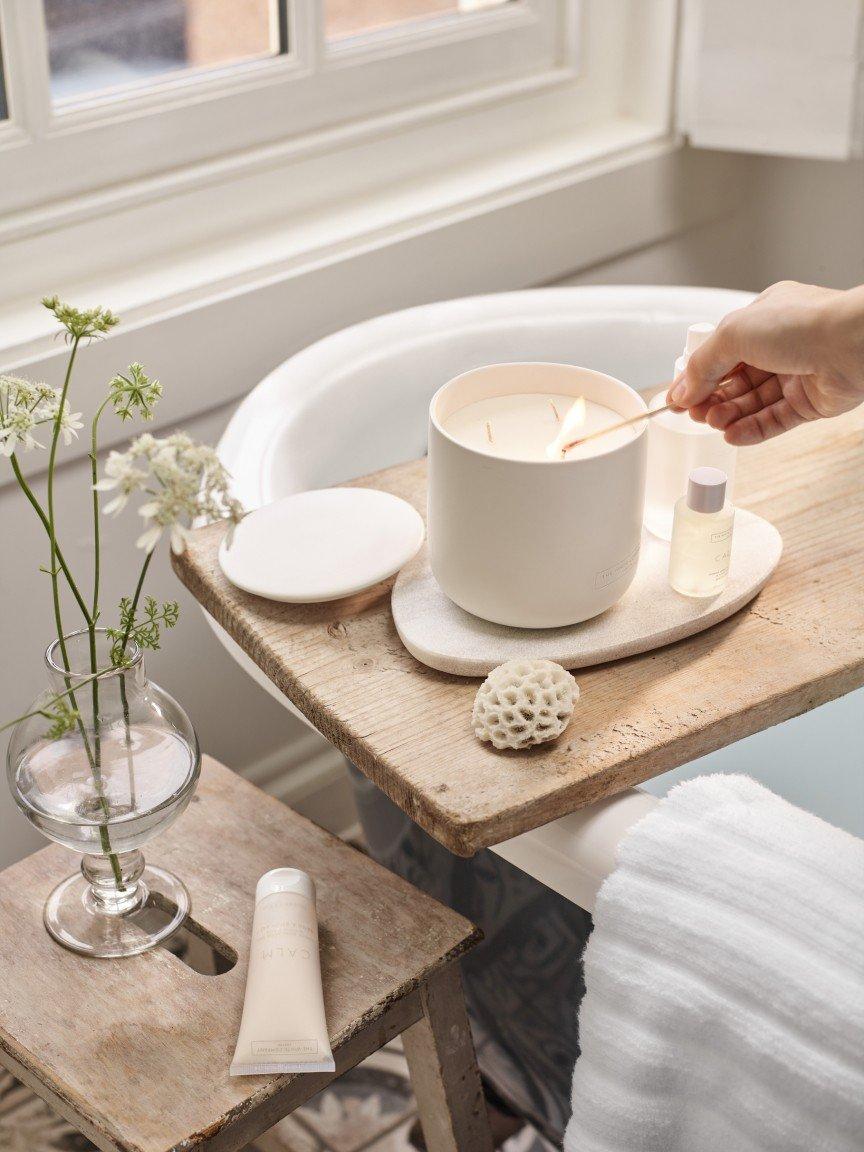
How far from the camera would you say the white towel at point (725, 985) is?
0.63 m

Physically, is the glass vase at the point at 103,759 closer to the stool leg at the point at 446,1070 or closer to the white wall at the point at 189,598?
the stool leg at the point at 446,1070

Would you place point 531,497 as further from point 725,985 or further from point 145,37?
point 145,37

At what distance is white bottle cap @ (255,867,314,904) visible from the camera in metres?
0.87

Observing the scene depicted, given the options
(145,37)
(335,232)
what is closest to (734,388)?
(335,232)

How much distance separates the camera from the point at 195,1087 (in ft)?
2.55

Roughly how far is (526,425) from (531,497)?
0.08m

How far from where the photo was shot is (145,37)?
134 cm

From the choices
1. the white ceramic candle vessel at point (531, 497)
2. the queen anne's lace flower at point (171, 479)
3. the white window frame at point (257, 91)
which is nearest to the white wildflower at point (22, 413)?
the queen anne's lace flower at point (171, 479)

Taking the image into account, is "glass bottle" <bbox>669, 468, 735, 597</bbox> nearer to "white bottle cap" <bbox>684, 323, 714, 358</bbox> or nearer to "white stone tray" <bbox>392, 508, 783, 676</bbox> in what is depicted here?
"white stone tray" <bbox>392, 508, 783, 676</bbox>

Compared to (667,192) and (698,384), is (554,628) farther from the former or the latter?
(667,192)

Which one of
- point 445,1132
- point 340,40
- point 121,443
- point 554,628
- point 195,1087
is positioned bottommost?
point 445,1132

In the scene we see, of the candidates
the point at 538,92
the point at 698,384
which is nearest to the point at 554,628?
the point at 698,384

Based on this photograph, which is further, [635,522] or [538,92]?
[538,92]

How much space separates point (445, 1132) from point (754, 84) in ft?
3.94
